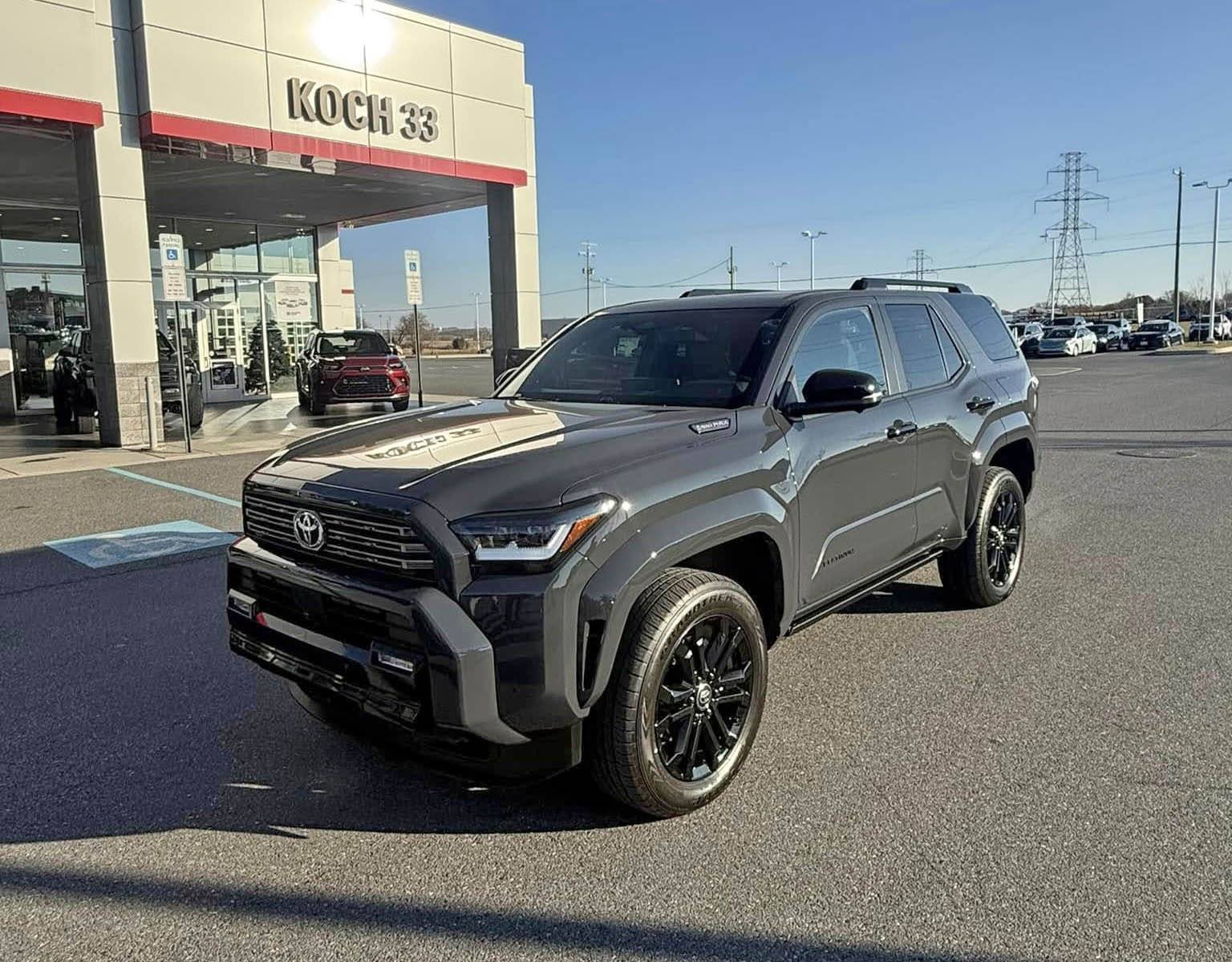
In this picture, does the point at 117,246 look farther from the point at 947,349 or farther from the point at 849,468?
the point at 849,468

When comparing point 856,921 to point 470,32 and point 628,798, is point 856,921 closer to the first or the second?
point 628,798

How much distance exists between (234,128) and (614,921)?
49.2 ft

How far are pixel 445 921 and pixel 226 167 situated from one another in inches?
664

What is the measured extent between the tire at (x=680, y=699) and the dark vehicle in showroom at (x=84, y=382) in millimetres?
14044

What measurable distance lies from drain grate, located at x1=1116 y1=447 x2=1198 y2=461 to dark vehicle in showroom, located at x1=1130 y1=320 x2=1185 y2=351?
44422 millimetres

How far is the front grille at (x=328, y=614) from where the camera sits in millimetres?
3020

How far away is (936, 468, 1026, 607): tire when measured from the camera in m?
5.47

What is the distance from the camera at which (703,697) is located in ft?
11.2

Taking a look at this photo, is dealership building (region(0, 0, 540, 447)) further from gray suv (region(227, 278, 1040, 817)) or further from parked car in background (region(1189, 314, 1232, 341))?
parked car in background (region(1189, 314, 1232, 341))

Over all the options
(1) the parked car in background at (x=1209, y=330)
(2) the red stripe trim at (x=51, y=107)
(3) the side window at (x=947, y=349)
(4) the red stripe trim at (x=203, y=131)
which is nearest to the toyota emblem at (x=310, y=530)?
(3) the side window at (x=947, y=349)

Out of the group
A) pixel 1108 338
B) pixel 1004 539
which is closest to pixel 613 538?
pixel 1004 539

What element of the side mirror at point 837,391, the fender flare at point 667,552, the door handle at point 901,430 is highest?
the side mirror at point 837,391

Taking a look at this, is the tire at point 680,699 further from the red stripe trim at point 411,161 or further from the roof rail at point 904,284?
the red stripe trim at point 411,161

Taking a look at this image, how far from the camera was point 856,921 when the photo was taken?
9.07ft
